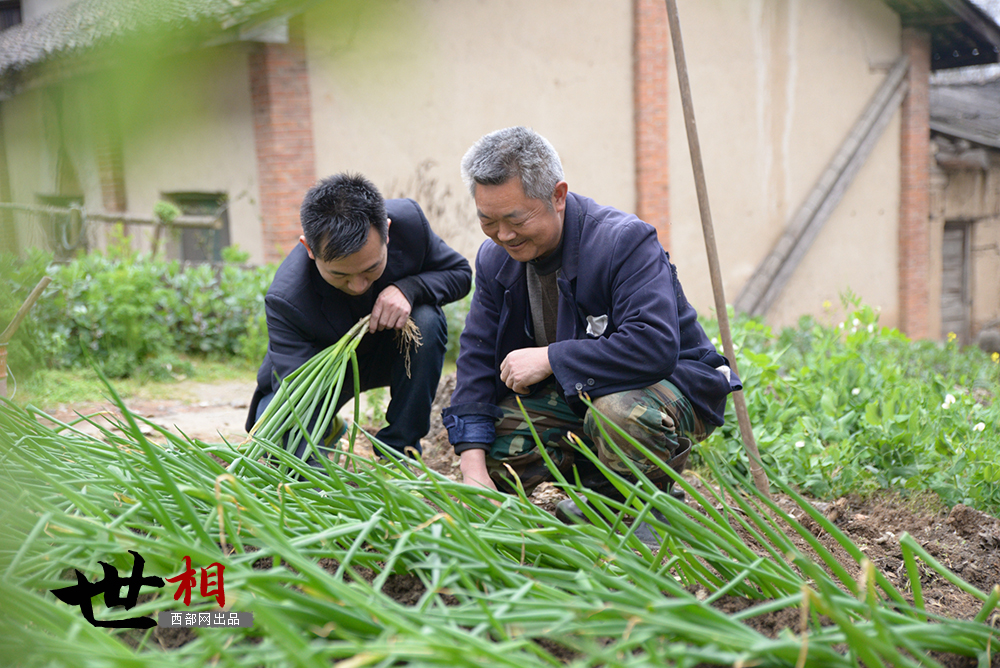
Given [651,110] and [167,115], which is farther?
[651,110]

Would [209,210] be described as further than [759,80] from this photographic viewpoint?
No

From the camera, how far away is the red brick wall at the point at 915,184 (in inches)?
368

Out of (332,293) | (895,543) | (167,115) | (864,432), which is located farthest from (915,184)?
(167,115)

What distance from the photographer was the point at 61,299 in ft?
16.5

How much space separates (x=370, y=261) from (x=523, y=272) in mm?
479

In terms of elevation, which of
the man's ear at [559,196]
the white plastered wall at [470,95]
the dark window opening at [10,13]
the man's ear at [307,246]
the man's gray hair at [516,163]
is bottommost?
the man's ear at [307,246]

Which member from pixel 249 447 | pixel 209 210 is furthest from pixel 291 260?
pixel 209 210

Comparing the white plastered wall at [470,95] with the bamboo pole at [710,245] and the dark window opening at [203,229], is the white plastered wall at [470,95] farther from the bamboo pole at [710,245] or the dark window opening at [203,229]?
the bamboo pole at [710,245]

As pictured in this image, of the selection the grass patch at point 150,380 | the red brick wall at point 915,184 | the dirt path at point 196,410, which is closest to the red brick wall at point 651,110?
the red brick wall at point 915,184

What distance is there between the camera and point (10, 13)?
527 mm

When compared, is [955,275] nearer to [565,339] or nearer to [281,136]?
[281,136]

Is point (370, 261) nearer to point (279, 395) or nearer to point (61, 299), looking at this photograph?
point (279, 395)

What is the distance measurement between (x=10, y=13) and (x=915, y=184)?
10.6 metres

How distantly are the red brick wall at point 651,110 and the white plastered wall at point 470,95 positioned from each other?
0.36 ft
